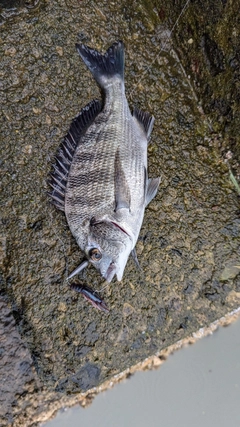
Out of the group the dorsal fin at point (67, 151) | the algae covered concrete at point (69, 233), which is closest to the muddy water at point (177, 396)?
the algae covered concrete at point (69, 233)

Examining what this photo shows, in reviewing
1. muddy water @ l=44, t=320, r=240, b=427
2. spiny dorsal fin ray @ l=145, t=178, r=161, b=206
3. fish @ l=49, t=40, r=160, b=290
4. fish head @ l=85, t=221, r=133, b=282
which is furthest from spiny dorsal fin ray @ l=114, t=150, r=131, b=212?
muddy water @ l=44, t=320, r=240, b=427

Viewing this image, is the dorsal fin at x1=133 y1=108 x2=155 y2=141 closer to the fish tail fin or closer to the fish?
the fish

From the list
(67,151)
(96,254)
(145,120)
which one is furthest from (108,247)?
(145,120)

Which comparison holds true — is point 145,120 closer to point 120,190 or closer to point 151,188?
point 151,188

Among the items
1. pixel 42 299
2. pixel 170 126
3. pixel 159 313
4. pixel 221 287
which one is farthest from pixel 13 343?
pixel 170 126

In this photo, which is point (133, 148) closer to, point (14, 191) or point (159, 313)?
point (14, 191)

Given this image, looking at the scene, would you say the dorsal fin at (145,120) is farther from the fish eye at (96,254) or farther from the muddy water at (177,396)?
the muddy water at (177,396)

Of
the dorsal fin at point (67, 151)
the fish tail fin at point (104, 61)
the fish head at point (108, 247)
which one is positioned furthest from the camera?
the fish tail fin at point (104, 61)
